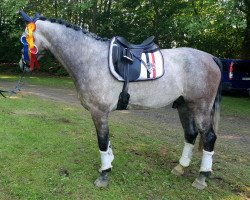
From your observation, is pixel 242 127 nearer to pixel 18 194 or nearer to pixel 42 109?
pixel 42 109

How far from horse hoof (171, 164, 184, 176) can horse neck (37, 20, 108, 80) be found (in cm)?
215

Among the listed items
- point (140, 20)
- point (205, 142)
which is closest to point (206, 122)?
point (205, 142)

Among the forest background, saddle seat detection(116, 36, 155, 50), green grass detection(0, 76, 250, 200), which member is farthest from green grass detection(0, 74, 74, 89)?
saddle seat detection(116, 36, 155, 50)

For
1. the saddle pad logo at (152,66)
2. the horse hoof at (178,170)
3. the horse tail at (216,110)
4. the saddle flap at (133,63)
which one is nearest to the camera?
the saddle flap at (133,63)

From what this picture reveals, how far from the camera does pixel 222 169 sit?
5984mm

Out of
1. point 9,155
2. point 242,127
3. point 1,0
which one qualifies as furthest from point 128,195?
point 1,0

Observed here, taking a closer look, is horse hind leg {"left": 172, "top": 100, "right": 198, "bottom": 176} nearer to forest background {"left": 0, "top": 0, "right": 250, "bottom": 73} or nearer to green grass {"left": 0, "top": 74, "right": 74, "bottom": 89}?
forest background {"left": 0, "top": 0, "right": 250, "bottom": 73}

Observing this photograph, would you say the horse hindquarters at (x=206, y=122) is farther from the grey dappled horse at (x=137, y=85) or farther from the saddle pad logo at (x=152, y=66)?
the saddle pad logo at (x=152, y=66)

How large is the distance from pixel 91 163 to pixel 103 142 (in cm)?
102

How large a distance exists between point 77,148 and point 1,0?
Result: 41.9 ft

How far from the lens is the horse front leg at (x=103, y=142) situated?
4762 millimetres

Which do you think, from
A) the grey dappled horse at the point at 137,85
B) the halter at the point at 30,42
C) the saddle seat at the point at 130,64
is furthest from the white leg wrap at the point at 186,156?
the halter at the point at 30,42

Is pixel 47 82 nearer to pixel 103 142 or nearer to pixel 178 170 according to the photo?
pixel 178 170

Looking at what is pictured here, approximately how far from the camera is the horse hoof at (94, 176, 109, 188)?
4.92 meters
